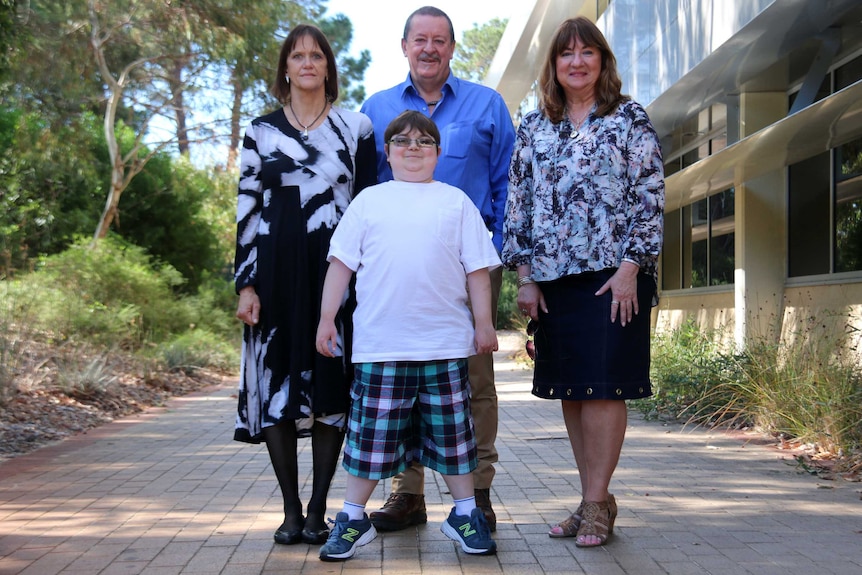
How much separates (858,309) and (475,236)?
558 centimetres

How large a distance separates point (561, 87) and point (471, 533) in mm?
1927

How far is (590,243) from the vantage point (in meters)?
4.27

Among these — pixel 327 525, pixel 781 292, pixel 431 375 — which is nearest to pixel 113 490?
pixel 327 525

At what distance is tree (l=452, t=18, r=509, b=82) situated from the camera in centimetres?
5234

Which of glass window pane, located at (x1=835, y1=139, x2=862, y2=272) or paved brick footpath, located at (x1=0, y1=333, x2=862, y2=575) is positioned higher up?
glass window pane, located at (x1=835, y1=139, x2=862, y2=272)

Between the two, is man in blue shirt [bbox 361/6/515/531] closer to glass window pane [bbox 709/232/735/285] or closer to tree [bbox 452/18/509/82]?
glass window pane [bbox 709/232/735/285]

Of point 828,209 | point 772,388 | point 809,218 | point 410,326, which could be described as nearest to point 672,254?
point 809,218

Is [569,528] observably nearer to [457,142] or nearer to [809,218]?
[457,142]

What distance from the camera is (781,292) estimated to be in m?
10.7

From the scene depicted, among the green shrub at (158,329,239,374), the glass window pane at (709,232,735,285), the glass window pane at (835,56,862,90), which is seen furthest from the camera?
the green shrub at (158,329,239,374)

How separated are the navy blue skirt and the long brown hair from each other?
2.36 ft

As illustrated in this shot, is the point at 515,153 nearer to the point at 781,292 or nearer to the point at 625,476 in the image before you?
the point at 625,476

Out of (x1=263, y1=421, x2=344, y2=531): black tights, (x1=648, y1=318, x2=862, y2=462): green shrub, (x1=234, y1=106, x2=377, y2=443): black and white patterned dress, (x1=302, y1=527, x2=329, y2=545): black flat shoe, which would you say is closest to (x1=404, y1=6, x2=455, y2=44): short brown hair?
(x1=234, y1=106, x2=377, y2=443): black and white patterned dress

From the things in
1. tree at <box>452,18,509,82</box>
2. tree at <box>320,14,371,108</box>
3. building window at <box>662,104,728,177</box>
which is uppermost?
tree at <box>452,18,509,82</box>
